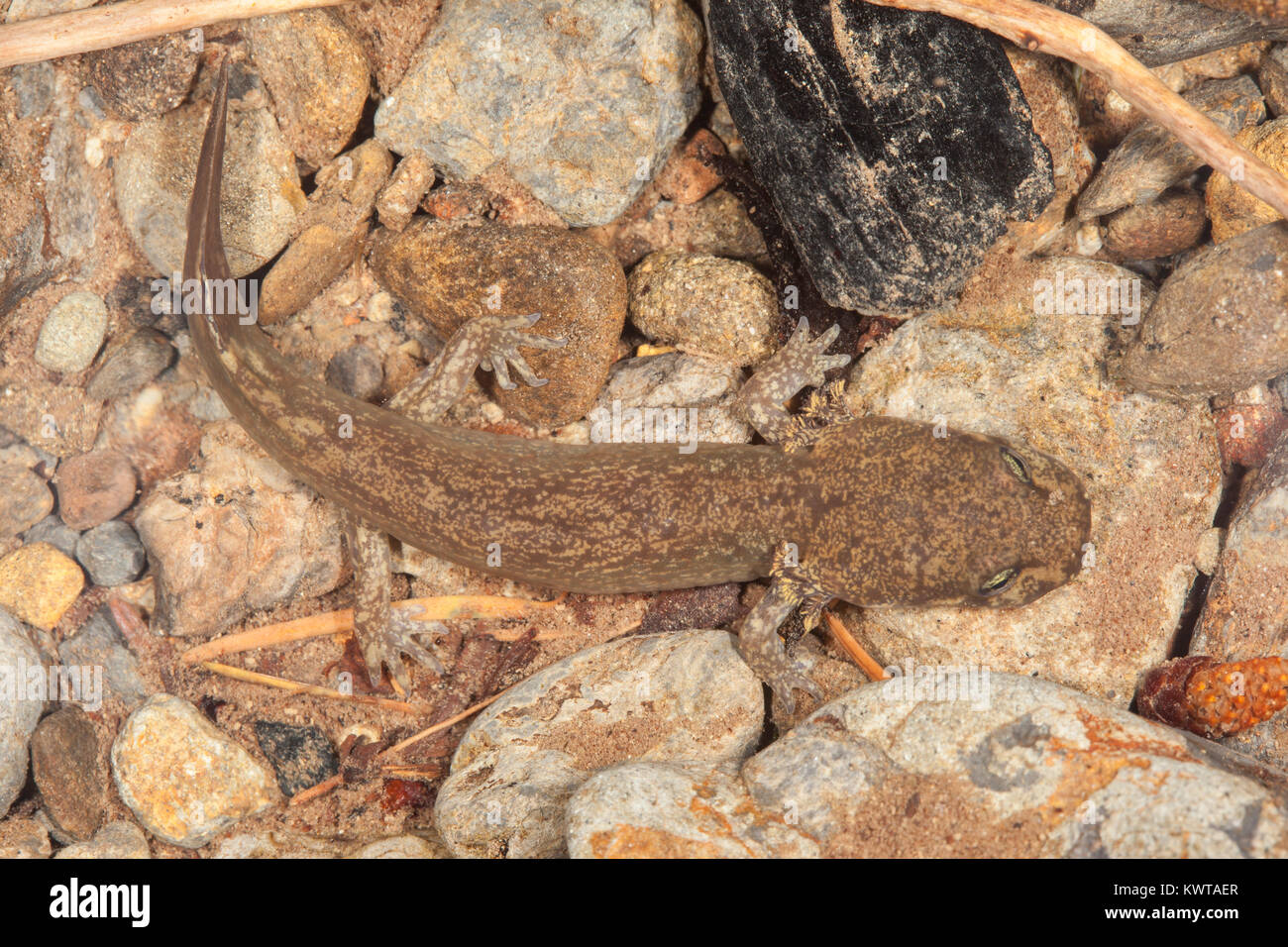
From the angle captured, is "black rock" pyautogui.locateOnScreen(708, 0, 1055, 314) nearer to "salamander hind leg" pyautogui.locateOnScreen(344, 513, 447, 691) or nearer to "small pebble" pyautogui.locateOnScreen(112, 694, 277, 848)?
"salamander hind leg" pyautogui.locateOnScreen(344, 513, 447, 691)

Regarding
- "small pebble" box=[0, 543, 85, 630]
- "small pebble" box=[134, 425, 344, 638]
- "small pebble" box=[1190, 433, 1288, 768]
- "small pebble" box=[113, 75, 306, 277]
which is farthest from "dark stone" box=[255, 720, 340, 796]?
"small pebble" box=[1190, 433, 1288, 768]

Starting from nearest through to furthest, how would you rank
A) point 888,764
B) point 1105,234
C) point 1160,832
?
point 1160,832
point 888,764
point 1105,234

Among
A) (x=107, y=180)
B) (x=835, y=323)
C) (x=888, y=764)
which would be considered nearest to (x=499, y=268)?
(x=835, y=323)

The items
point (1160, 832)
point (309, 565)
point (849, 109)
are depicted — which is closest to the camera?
point (1160, 832)

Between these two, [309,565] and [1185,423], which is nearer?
[1185,423]

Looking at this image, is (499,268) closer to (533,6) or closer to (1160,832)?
(533,6)

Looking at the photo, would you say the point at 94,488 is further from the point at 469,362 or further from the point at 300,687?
the point at 469,362

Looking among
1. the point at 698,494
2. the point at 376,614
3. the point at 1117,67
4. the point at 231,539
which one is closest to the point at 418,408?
the point at 376,614
